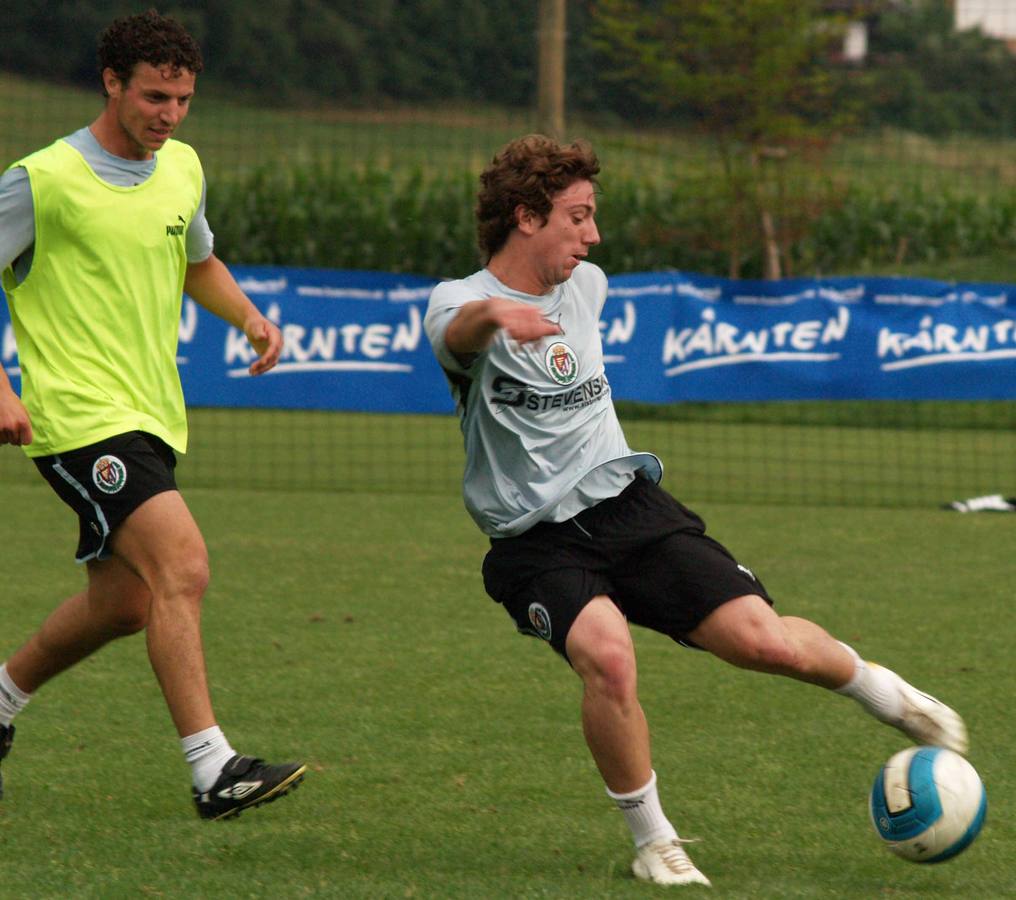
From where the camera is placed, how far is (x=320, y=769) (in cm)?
491

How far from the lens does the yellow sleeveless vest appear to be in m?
4.45

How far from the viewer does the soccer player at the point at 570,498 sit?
4055mm

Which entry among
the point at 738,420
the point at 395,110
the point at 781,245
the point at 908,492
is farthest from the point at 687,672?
the point at 395,110

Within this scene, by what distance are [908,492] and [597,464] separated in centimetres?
718

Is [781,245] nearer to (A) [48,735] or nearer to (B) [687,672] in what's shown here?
(B) [687,672]

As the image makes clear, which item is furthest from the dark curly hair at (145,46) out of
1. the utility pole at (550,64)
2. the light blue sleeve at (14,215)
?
the utility pole at (550,64)

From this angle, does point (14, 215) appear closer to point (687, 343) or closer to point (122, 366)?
point (122, 366)

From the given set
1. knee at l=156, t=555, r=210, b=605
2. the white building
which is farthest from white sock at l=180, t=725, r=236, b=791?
the white building

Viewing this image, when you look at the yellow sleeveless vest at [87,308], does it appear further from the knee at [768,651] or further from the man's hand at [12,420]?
the knee at [768,651]

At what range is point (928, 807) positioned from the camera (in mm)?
3887

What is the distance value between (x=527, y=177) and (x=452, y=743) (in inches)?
73.0

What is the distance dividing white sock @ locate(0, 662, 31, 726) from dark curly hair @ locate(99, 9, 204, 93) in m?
1.69

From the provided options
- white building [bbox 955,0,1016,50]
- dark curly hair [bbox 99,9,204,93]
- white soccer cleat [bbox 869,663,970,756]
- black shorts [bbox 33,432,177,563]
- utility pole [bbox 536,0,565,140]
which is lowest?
white soccer cleat [bbox 869,663,970,756]

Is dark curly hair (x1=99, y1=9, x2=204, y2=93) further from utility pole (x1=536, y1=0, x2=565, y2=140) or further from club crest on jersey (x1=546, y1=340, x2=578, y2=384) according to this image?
utility pole (x1=536, y1=0, x2=565, y2=140)
